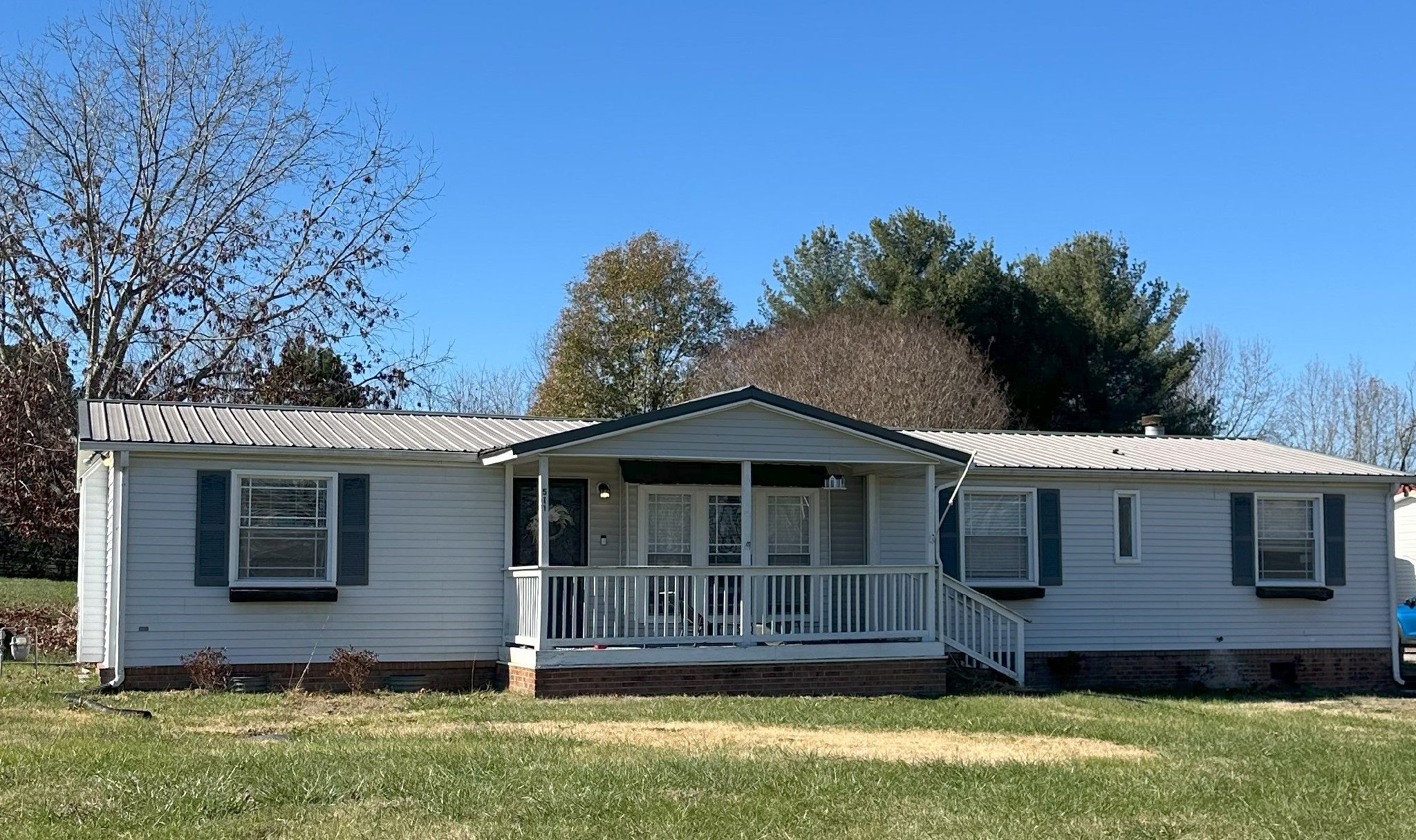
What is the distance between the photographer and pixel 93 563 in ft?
54.1

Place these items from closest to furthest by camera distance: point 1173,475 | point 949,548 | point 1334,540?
point 949,548, point 1173,475, point 1334,540

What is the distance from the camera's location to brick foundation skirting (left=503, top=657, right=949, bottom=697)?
49.6ft

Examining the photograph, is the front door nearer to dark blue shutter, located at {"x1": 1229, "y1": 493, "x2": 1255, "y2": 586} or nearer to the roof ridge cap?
the roof ridge cap

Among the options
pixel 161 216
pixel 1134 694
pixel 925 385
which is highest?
pixel 161 216

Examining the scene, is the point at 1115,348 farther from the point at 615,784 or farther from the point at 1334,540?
the point at 615,784

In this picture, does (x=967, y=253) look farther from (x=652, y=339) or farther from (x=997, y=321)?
(x=652, y=339)

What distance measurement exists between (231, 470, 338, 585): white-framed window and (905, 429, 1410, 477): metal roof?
7557mm

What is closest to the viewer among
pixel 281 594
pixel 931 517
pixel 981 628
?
pixel 281 594

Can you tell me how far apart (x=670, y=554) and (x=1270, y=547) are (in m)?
7.90

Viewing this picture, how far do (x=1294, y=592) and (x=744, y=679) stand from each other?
7.67 metres

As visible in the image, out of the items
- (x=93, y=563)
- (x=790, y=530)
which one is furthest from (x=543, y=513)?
(x=93, y=563)

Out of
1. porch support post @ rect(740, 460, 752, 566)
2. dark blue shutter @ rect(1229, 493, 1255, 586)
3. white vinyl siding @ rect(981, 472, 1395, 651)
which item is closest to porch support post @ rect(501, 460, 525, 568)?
porch support post @ rect(740, 460, 752, 566)

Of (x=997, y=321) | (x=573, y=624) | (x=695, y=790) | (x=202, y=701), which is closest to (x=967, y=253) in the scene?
(x=997, y=321)

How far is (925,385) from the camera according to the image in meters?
33.2
